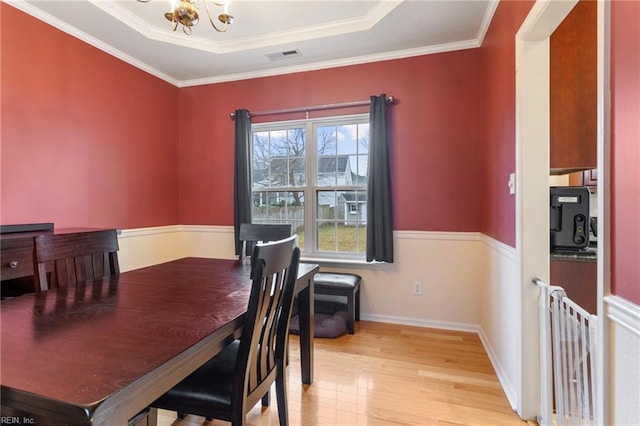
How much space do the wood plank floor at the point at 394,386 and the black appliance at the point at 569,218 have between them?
39.2 inches

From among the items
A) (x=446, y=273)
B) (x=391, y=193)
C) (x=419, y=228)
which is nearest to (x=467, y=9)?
(x=391, y=193)

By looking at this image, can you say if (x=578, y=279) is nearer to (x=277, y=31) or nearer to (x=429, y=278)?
(x=429, y=278)

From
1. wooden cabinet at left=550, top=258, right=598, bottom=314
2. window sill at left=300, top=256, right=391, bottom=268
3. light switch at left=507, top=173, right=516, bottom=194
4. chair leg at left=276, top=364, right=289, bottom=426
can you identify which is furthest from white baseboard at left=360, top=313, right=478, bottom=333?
chair leg at left=276, top=364, right=289, bottom=426

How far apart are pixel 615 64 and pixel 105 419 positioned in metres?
1.59

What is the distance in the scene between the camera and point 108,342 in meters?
0.91

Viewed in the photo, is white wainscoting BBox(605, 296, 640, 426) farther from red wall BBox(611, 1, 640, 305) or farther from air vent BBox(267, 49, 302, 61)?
air vent BBox(267, 49, 302, 61)

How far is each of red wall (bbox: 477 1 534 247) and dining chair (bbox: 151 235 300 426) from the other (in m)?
1.44

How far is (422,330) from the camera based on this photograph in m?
2.92

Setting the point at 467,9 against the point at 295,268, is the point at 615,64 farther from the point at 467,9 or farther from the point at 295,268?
the point at 467,9

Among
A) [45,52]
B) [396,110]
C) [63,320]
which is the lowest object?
[63,320]

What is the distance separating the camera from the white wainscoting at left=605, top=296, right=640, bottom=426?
0.84 meters

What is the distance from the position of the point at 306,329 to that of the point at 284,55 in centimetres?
255

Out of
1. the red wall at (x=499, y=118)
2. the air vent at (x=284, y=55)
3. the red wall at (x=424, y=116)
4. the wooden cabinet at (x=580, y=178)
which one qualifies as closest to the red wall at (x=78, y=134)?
the red wall at (x=424, y=116)

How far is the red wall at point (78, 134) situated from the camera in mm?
2285
